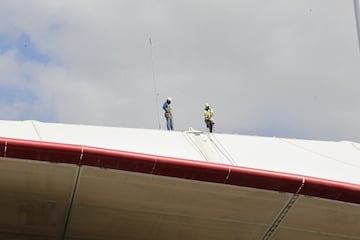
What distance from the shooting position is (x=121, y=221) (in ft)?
38.7

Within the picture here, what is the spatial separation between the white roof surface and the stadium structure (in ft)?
8.87

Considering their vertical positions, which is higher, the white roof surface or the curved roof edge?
the curved roof edge

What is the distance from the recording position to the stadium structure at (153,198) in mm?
9969

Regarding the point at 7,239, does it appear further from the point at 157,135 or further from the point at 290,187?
the point at 157,135

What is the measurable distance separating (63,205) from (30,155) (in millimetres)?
1782

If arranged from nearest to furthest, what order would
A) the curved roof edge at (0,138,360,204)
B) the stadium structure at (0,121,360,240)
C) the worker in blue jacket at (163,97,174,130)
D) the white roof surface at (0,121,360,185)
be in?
the curved roof edge at (0,138,360,204) < the stadium structure at (0,121,360,240) < the white roof surface at (0,121,360,185) < the worker in blue jacket at (163,97,174,130)

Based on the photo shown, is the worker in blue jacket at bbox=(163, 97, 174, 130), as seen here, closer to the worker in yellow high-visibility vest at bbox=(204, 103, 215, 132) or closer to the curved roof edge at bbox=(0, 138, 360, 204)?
the worker in yellow high-visibility vest at bbox=(204, 103, 215, 132)

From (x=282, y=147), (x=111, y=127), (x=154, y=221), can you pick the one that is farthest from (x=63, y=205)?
(x=282, y=147)

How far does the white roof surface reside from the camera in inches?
603

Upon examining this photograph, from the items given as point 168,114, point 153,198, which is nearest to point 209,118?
point 168,114

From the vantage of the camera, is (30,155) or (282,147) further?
(282,147)

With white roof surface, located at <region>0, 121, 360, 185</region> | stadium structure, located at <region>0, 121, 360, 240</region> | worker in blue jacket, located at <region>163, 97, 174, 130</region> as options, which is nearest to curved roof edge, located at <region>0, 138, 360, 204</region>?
stadium structure, located at <region>0, 121, 360, 240</region>

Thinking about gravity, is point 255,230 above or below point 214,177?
below

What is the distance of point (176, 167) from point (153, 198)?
3.02ft
